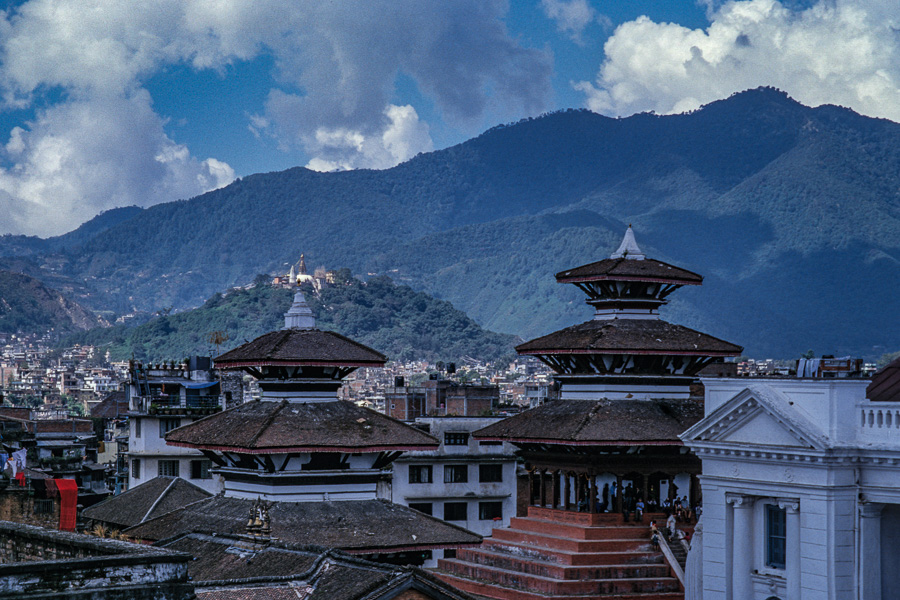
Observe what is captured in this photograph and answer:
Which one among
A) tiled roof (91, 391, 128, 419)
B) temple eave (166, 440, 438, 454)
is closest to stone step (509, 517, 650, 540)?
temple eave (166, 440, 438, 454)

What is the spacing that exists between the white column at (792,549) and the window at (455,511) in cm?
3219

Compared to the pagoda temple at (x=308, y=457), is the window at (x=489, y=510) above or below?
below

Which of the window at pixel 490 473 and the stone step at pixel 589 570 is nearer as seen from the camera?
the stone step at pixel 589 570

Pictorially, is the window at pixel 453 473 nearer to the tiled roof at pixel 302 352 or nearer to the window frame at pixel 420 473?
the window frame at pixel 420 473

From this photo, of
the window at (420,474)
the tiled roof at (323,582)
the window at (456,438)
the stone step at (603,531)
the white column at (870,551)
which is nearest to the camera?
the tiled roof at (323,582)

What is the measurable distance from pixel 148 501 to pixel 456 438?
14.7 meters

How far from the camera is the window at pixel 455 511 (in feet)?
212

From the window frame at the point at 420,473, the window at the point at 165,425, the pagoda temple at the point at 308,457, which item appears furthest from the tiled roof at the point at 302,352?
the window frame at the point at 420,473

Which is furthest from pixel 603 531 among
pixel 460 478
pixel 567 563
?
pixel 460 478

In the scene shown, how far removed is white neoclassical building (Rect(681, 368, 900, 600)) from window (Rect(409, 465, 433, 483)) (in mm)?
29002

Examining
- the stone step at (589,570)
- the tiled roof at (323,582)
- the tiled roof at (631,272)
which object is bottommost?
the stone step at (589,570)

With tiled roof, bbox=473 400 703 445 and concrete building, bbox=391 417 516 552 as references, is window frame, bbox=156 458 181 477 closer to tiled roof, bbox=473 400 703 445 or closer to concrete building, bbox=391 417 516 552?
concrete building, bbox=391 417 516 552

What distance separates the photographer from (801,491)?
1304 inches

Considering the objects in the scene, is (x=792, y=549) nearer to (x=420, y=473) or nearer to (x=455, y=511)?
(x=420, y=473)
